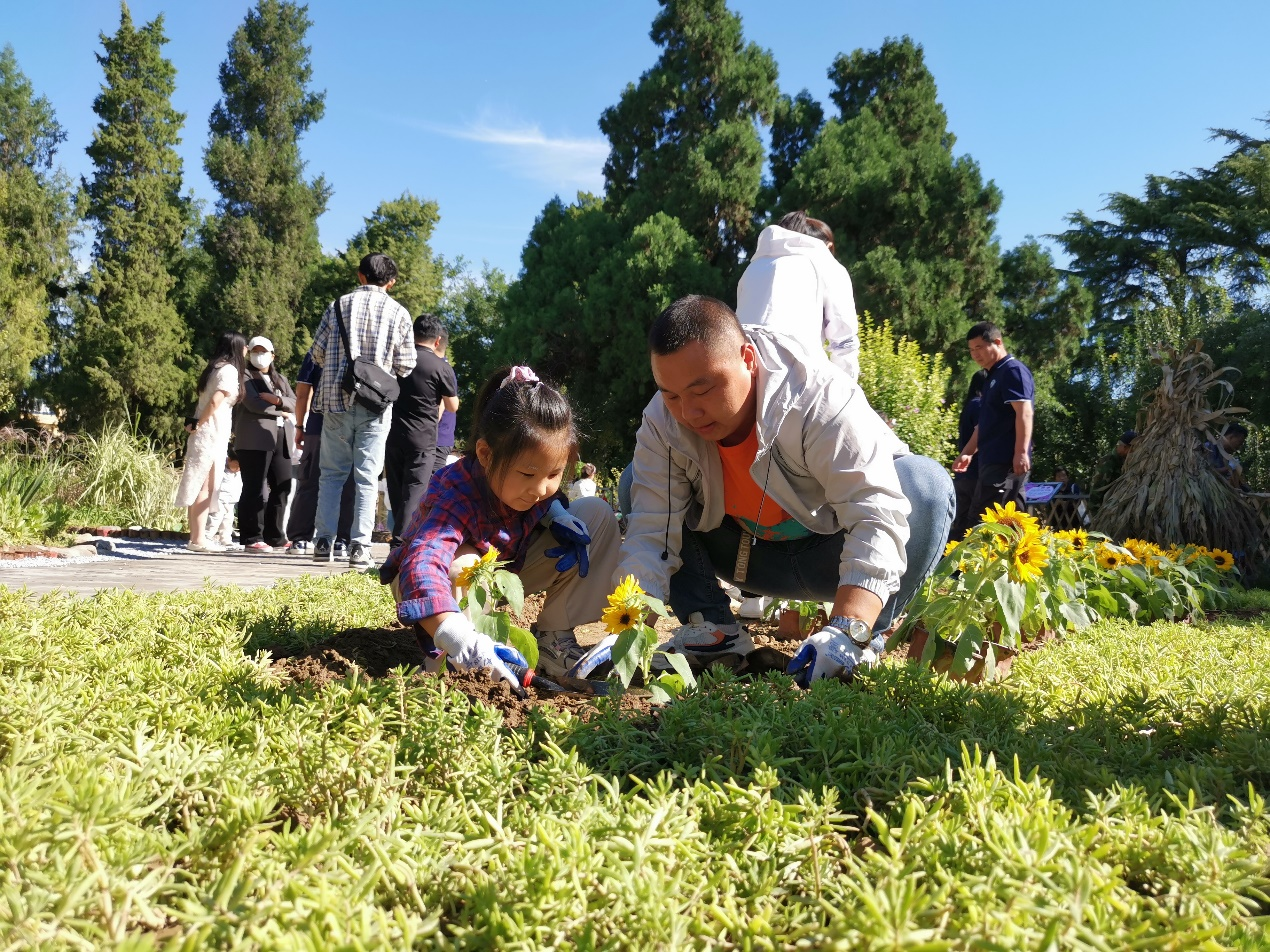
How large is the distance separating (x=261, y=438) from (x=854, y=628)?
683cm

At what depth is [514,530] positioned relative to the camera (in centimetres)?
293

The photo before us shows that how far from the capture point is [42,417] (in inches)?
Answer: 889

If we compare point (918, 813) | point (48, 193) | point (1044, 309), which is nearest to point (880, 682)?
point (918, 813)

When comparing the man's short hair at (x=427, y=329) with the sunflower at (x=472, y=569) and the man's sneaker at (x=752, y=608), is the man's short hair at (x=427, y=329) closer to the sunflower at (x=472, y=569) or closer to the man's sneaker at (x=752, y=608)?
the man's sneaker at (x=752, y=608)

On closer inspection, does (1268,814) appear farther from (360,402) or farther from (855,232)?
(855,232)

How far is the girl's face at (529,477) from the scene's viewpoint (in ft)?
8.84

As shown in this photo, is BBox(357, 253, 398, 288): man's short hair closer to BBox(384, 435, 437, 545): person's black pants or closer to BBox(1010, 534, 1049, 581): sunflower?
BBox(384, 435, 437, 545): person's black pants

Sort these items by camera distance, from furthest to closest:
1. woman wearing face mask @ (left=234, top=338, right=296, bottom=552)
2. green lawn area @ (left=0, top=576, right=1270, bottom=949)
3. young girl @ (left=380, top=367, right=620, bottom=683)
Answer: woman wearing face mask @ (left=234, top=338, right=296, bottom=552) < young girl @ (left=380, top=367, right=620, bottom=683) < green lawn area @ (left=0, top=576, right=1270, bottom=949)

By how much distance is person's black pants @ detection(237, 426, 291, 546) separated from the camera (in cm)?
812

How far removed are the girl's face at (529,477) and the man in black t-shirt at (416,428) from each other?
403 cm

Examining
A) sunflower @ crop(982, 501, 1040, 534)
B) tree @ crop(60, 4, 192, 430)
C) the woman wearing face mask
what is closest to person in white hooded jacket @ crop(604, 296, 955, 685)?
sunflower @ crop(982, 501, 1040, 534)

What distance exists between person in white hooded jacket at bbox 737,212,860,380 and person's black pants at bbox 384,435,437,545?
3229mm

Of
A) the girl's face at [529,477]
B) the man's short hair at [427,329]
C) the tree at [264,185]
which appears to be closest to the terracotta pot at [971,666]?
the girl's face at [529,477]

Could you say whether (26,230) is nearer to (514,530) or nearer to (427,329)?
(427,329)
